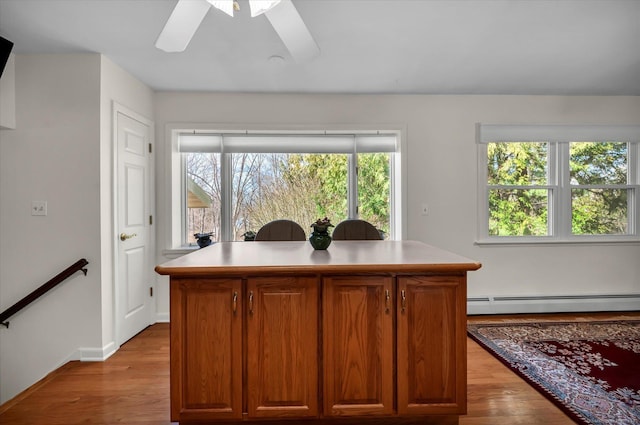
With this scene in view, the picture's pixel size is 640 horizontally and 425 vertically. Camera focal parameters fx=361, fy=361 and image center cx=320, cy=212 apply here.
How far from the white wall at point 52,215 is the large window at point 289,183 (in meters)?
1.13

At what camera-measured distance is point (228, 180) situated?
3803mm

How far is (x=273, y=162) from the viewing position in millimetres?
3834

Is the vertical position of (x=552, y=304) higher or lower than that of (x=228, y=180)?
lower

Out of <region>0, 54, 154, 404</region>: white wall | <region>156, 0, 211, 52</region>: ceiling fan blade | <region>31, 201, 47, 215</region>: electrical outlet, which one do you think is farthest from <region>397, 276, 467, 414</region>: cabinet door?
<region>31, 201, 47, 215</region>: electrical outlet

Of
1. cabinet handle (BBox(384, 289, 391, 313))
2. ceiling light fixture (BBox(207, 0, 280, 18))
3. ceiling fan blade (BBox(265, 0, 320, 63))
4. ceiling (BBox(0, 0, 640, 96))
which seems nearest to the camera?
ceiling light fixture (BBox(207, 0, 280, 18))

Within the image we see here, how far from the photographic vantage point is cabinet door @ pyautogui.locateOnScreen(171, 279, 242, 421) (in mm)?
1621

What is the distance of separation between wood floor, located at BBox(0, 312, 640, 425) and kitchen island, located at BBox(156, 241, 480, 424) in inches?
18.9

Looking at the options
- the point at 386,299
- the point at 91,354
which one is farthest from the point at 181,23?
the point at 91,354

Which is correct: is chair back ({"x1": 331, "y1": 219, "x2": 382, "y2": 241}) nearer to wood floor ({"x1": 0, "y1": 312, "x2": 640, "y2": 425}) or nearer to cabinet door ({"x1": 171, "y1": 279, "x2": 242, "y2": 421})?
wood floor ({"x1": 0, "y1": 312, "x2": 640, "y2": 425})

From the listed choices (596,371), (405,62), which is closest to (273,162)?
(405,62)

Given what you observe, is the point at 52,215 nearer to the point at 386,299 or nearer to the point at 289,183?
the point at 289,183

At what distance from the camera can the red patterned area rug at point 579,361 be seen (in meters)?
2.02

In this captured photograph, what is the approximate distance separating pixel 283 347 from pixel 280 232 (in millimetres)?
1322

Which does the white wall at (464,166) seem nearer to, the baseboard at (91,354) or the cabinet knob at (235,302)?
the baseboard at (91,354)
